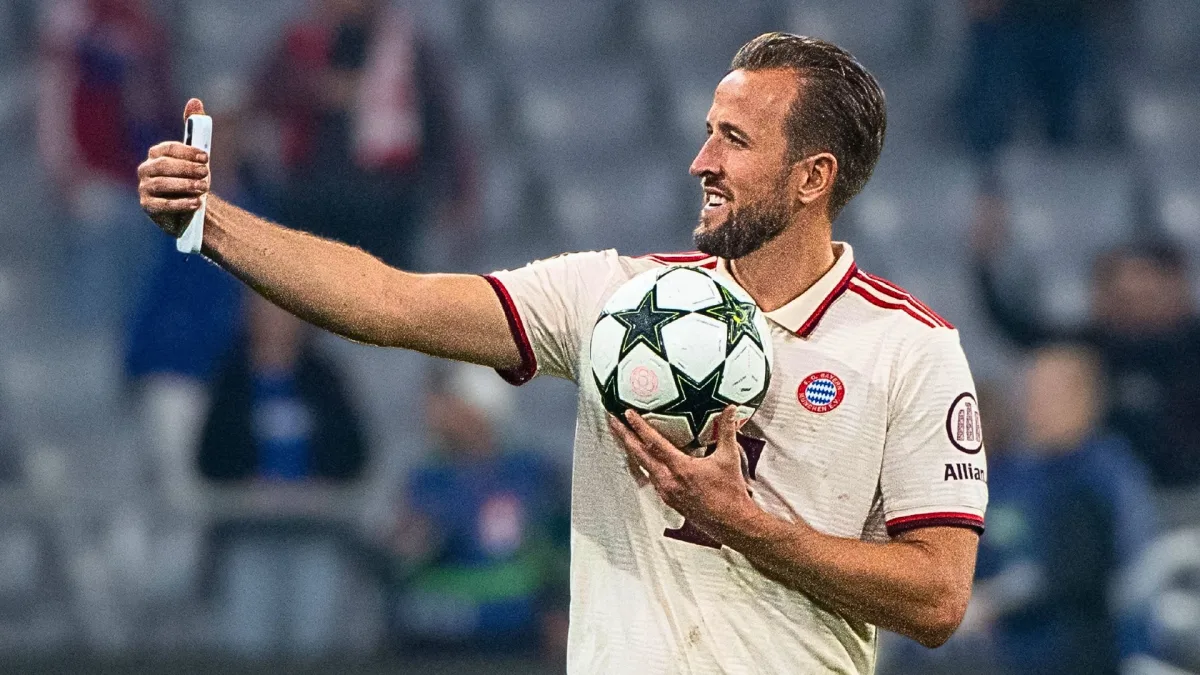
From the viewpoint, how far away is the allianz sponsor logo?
300 centimetres

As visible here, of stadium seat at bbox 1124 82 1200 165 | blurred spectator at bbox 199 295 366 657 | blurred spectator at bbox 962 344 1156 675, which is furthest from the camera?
stadium seat at bbox 1124 82 1200 165

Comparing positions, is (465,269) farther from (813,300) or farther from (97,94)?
(813,300)

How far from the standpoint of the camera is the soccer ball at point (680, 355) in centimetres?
279

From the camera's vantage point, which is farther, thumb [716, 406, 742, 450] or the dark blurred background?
the dark blurred background

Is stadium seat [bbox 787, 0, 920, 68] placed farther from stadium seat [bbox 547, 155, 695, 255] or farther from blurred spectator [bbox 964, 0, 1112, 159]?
stadium seat [bbox 547, 155, 695, 255]

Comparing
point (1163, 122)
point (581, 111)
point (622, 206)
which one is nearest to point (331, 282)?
point (622, 206)

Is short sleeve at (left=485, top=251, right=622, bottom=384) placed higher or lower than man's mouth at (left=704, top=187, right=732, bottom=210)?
lower

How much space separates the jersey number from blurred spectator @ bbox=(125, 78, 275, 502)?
200 inches

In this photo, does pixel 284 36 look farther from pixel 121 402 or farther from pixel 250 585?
pixel 250 585

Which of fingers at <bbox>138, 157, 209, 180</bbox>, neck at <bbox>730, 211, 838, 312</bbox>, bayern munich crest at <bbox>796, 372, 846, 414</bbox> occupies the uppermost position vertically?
fingers at <bbox>138, 157, 209, 180</bbox>

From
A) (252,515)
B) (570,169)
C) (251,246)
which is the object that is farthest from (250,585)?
(251,246)

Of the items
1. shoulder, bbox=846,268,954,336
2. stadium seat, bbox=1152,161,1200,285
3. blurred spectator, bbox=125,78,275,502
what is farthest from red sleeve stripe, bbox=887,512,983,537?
stadium seat, bbox=1152,161,1200,285

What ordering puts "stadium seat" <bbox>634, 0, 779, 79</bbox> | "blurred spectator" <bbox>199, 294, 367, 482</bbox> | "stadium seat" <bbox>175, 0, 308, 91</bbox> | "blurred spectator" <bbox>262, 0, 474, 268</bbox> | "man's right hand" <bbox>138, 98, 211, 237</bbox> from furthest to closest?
"stadium seat" <bbox>634, 0, 779, 79</bbox> < "stadium seat" <bbox>175, 0, 308, 91</bbox> < "blurred spectator" <bbox>262, 0, 474, 268</bbox> < "blurred spectator" <bbox>199, 294, 367, 482</bbox> < "man's right hand" <bbox>138, 98, 211, 237</bbox>

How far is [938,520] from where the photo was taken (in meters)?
2.97
